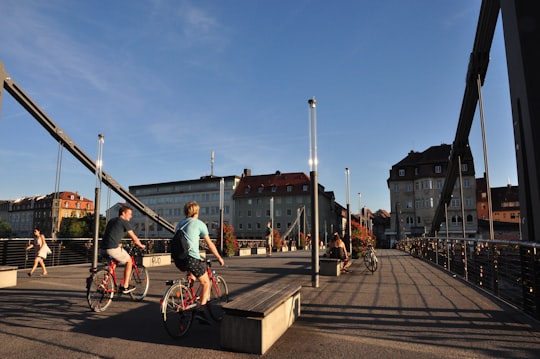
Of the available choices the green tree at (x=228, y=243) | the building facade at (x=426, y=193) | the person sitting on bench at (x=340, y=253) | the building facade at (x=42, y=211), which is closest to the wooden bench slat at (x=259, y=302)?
the person sitting on bench at (x=340, y=253)

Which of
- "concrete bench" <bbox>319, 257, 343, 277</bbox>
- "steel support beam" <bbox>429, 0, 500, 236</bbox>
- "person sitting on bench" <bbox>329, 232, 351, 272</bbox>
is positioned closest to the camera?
"concrete bench" <bbox>319, 257, 343, 277</bbox>

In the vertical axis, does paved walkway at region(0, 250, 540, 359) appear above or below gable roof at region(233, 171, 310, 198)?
below

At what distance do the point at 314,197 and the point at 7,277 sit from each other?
7869 mm

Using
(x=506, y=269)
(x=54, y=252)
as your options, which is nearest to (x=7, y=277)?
(x=54, y=252)

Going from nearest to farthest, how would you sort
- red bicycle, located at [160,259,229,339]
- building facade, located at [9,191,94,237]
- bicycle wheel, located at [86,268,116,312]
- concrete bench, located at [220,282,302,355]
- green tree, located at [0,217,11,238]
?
concrete bench, located at [220,282,302,355], red bicycle, located at [160,259,229,339], bicycle wheel, located at [86,268,116,312], green tree, located at [0,217,11,238], building facade, located at [9,191,94,237]

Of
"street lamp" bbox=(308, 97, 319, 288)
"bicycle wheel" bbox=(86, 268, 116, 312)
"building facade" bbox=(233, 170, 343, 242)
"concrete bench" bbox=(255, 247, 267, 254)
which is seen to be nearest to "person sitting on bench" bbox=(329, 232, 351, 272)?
"street lamp" bbox=(308, 97, 319, 288)

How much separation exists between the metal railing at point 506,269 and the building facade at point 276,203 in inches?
2497

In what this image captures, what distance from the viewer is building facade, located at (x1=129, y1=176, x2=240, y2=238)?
270 ft

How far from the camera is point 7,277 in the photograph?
365 inches

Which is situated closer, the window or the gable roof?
the window

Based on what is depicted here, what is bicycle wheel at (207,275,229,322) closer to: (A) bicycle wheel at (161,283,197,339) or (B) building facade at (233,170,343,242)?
(A) bicycle wheel at (161,283,197,339)

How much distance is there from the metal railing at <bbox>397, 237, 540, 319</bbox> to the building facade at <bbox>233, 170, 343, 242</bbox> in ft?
208

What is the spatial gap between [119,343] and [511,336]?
16.0 feet

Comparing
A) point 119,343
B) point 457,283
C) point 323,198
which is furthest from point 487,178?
point 323,198
